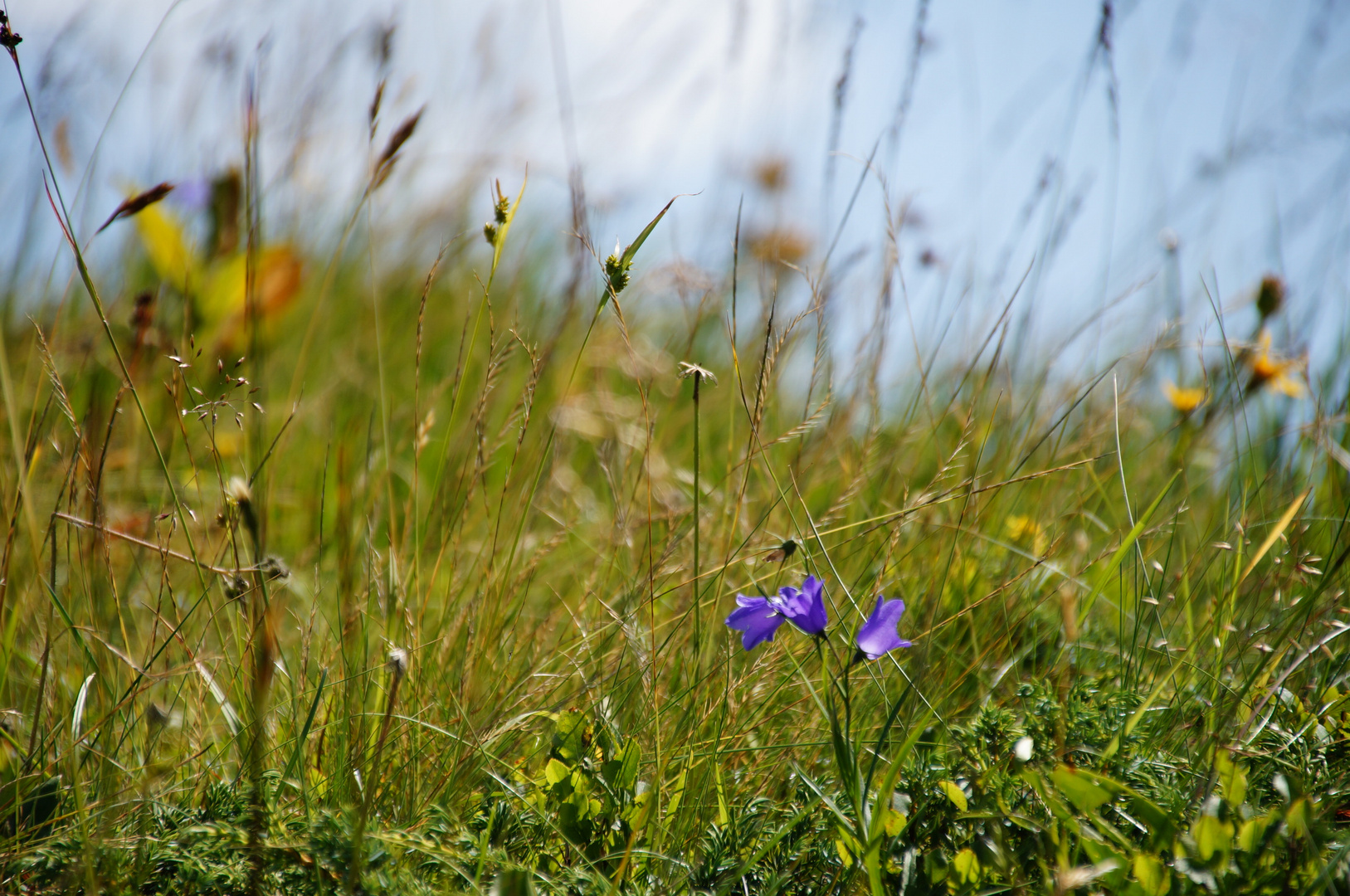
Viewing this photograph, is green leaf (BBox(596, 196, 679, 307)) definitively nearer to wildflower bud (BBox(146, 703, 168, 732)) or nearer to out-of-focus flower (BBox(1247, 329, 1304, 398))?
wildflower bud (BBox(146, 703, 168, 732))

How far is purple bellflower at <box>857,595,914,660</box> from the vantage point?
0.92m

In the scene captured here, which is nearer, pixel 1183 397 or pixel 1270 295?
pixel 1270 295

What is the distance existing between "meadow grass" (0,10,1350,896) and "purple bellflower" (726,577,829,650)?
42 mm

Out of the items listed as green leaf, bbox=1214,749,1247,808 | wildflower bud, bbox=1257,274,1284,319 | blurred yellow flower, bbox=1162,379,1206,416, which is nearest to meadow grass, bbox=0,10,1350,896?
green leaf, bbox=1214,749,1247,808

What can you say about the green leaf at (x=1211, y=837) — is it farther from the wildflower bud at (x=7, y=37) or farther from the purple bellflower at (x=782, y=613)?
the wildflower bud at (x=7, y=37)

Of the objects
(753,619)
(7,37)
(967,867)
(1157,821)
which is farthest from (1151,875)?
(7,37)

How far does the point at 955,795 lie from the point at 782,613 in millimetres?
270

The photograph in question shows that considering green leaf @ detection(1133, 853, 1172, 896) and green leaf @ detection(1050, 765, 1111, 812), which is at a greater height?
green leaf @ detection(1050, 765, 1111, 812)

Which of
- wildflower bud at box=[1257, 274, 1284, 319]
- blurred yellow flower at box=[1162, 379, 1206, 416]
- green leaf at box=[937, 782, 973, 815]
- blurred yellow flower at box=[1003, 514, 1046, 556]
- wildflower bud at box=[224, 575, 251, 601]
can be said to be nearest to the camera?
green leaf at box=[937, 782, 973, 815]

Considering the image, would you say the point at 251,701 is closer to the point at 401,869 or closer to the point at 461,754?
the point at 461,754

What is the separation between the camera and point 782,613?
0.91 m

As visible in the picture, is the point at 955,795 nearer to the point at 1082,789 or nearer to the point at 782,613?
the point at 1082,789

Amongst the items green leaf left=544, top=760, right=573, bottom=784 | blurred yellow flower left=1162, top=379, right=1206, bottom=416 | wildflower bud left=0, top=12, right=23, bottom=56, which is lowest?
green leaf left=544, top=760, right=573, bottom=784

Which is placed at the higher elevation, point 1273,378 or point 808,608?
point 1273,378
